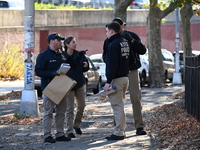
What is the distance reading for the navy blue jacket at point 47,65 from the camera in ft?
31.7

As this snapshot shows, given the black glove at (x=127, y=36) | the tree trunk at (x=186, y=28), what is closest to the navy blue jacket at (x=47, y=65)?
the black glove at (x=127, y=36)

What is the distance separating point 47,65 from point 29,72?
13.4 ft

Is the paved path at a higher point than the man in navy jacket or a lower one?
lower

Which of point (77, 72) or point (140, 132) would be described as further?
point (140, 132)

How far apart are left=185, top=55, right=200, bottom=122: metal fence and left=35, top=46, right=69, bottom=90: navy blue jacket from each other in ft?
11.0

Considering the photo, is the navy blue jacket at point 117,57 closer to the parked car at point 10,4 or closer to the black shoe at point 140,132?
the black shoe at point 140,132

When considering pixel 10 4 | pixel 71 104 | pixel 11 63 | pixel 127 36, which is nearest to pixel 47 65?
pixel 71 104

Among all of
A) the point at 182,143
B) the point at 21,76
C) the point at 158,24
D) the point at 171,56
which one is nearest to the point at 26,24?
the point at 182,143

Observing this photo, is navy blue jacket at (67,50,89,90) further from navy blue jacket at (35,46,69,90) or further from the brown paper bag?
the brown paper bag

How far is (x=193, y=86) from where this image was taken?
41.5 ft

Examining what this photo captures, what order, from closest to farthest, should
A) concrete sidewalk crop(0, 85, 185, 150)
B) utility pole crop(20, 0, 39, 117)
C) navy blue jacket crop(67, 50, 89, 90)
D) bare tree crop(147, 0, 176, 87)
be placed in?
concrete sidewalk crop(0, 85, 185, 150) < navy blue jacket crop(67, 50, 89, 90) < utility pole crop(20, 0, 39, 117) < bare tree crop(147, 0, 176, 87)

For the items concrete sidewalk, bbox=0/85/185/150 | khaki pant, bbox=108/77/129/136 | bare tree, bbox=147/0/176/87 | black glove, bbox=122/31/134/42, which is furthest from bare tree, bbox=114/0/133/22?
khaki pant, bbox=108/77/129/136

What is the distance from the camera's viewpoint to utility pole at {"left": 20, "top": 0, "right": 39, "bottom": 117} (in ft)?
45.2

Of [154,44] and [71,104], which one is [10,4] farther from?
[71,104]
